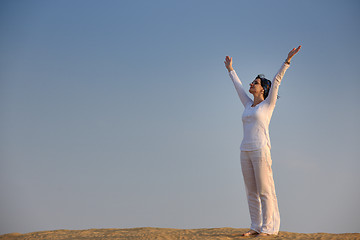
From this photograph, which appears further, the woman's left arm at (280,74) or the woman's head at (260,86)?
the woman's head at (260,86)

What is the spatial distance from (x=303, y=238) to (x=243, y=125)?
237 centimetres

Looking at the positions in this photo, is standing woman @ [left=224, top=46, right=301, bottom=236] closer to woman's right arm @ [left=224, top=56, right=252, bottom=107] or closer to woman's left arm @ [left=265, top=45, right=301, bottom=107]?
woman's left arm @ [left=265, top=45, right=301, bottom=107]

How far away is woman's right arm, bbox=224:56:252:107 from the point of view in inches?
245

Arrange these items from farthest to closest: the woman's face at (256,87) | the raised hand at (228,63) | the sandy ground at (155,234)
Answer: the raised hand at (228,63) < the sandy ground at (155,234) < the woman's face at (256,87)

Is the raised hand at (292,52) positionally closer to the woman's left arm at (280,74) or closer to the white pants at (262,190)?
the woman's left arm at (280,74)

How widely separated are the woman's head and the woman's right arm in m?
0.39

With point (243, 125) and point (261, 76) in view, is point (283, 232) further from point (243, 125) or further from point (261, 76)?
point (261, 76)

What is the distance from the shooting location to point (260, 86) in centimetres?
582

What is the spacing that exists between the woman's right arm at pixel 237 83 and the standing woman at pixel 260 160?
39 cm

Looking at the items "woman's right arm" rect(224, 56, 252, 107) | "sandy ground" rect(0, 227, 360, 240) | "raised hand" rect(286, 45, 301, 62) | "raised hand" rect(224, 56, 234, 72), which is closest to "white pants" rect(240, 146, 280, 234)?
"sandy ground" rect(0, 227, 360, 240)

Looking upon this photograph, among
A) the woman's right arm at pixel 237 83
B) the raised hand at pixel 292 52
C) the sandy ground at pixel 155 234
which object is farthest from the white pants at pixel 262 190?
the raised hand at pixel 292 52

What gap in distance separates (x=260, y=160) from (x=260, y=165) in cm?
8

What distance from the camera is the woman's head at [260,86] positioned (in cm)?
580

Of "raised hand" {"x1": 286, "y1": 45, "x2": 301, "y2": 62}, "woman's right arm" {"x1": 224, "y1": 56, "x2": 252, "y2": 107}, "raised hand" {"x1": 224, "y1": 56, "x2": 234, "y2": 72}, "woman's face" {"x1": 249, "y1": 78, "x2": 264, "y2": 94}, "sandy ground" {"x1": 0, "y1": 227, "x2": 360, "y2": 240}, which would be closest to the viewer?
"raised hand" {"x1": 286, "y1": 45, "x2": 301, "y2": 62}
